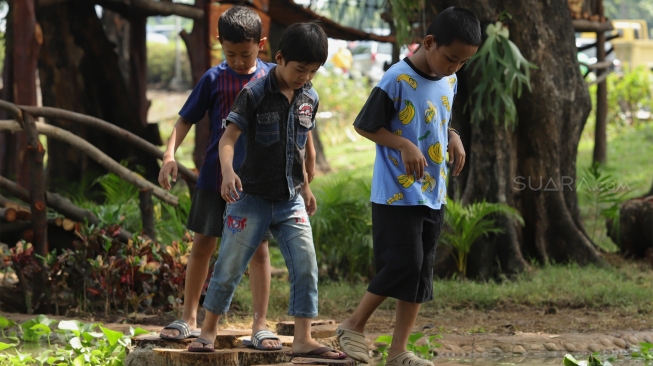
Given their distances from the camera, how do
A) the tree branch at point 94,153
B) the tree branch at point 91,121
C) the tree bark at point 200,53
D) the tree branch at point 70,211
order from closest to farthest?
the tree branch at point 91,121
the tree branch at point 94,153
the tree branch at point 70,211
the tree bark at point 200,53

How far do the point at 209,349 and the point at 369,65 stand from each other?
26013mm

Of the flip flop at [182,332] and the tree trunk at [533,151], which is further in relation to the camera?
the tree trunk at [533,151]

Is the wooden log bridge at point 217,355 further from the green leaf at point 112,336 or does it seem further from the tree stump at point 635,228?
the tree stump at point 635,228

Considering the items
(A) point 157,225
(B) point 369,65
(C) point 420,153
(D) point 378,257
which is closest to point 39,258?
(A) point 157,225

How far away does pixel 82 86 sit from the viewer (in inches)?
408

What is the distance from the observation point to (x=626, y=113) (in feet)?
59.2

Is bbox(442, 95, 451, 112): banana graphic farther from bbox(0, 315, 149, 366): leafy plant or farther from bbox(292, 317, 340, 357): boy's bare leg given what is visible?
bbox(0, 315, 149, 366): leafy plant

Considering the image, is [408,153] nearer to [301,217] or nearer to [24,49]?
[301,217]

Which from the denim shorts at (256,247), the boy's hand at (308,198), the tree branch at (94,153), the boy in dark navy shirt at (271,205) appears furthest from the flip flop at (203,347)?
the tree branch at (94,153)

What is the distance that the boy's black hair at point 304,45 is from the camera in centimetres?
359

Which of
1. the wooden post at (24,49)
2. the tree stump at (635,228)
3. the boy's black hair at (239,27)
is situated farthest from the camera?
the tree stump at (635,228)

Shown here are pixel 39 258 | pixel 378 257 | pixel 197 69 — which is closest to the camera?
pixel 378 257

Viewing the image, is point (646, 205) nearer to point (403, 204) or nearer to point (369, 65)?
point (403, 204)

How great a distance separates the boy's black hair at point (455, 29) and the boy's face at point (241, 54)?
2.48 ft
